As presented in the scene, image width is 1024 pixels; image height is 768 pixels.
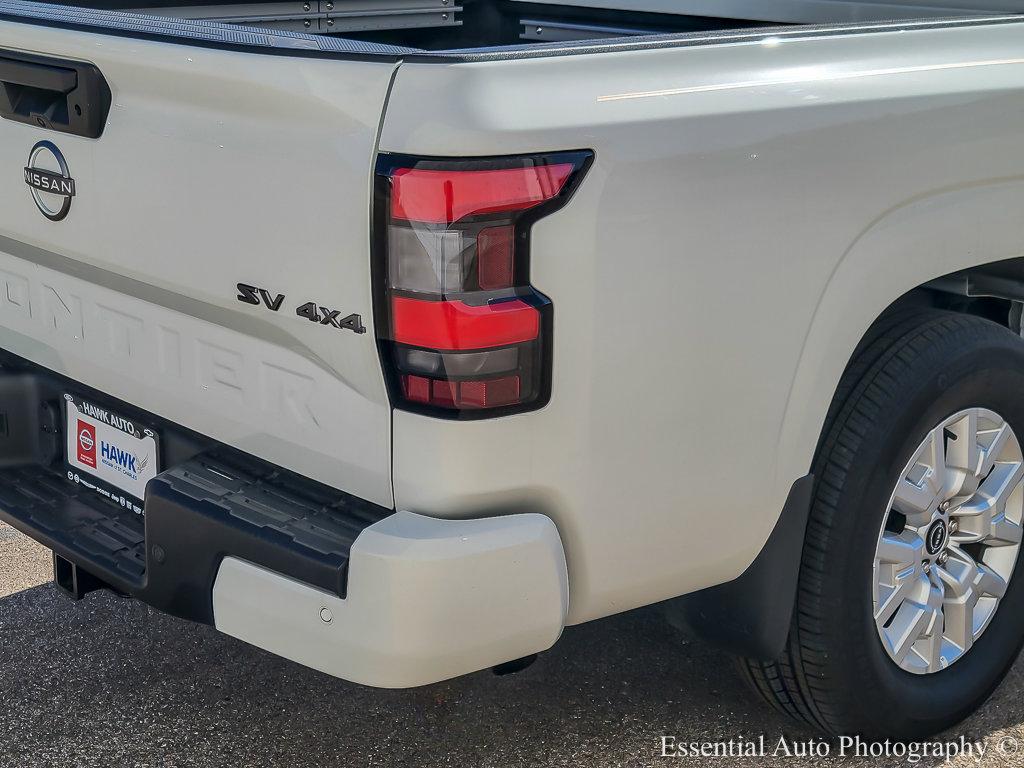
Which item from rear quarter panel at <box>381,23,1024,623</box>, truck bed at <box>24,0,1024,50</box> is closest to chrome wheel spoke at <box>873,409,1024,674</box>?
rear quarter panel at <box>381,23,1024,623</box>

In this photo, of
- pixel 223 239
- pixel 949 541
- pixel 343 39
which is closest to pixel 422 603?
pixel 223 239

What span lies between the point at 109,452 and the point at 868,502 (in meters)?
1.45

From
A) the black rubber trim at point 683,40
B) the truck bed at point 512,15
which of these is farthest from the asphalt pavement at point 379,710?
the truck bed at point 512,15

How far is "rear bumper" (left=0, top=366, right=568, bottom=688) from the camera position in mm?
1901

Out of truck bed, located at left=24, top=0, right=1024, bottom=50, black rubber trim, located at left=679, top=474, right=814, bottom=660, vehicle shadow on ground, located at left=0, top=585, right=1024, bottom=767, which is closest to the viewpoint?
black rubber trim, located at left=679, top=474, right=814, bottom=660

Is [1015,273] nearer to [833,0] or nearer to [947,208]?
[947,208]

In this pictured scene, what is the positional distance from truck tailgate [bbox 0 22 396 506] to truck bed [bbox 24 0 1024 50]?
85 centimetres

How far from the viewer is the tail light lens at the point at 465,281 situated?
1.83 metres

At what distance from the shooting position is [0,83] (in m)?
2.39

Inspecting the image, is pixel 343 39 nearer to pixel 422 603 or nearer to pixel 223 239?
pixel 223 239

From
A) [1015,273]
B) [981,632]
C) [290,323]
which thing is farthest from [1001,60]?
[290,323]

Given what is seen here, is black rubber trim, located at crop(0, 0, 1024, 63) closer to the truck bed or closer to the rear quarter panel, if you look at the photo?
the rear quarter panel

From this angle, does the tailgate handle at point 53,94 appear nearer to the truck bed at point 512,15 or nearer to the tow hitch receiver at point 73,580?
the truck bed at point 512,15

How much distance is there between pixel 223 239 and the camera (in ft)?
6.81
